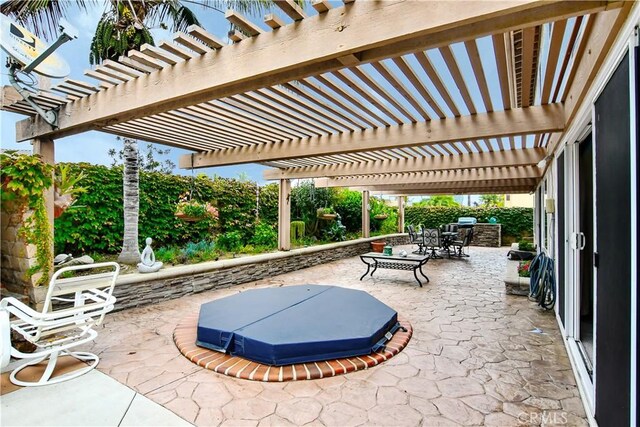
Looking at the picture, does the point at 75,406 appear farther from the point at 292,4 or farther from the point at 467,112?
the point at 467,112

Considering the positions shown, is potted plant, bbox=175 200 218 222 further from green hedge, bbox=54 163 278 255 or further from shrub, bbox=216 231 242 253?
shrub, bbox=216 231 242 253

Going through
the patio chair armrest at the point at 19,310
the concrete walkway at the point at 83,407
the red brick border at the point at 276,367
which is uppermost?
the patio chair armrest at the point at 19,310

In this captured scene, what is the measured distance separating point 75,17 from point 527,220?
17.8 metres

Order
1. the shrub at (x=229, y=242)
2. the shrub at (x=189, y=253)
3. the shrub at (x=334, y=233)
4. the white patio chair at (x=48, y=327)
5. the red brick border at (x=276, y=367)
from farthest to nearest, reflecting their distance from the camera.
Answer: the shrub at (x=334, y=233) < the shrub at (x=229, y=242) < the shrub at (x=189, y=253) < the red brick border at (x=276, y=367) < the white patio chair at (x=48, y=327)

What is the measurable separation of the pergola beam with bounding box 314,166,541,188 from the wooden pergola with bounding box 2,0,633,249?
2.31 metres

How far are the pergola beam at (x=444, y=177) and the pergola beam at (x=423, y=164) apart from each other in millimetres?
2091

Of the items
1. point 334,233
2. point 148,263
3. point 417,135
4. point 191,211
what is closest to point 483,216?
point 334,233

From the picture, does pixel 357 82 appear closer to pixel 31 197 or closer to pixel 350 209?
pixel 31 197

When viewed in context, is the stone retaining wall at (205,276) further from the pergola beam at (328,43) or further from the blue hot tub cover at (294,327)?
the pergola beam at (328,43)

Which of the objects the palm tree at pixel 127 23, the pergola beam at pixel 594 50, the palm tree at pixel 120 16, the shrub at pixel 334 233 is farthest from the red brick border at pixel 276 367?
the shrub at pixel 334 233

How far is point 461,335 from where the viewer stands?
3.93m

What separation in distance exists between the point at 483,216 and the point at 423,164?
11.4 metres

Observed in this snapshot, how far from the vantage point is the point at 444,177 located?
9.30 meters

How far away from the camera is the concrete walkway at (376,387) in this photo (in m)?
2.31
